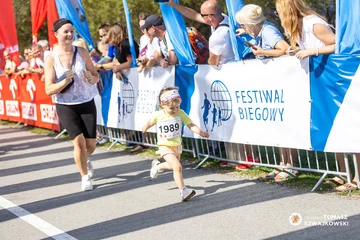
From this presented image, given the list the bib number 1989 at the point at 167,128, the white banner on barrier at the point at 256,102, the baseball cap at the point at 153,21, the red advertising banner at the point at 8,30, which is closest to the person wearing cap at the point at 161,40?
the baseball cap at the point at 153,21

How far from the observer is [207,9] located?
357 inches

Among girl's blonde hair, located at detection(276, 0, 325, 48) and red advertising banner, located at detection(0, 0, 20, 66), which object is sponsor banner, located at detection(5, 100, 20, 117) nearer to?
red advertising banner, located at detection(0, 0, 20, 66)

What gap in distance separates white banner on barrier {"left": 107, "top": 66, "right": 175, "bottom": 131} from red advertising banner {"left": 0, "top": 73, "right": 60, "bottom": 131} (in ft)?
10.4

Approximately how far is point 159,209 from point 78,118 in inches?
81.5

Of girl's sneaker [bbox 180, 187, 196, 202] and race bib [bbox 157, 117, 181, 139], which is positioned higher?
race bib [bbox 157, 117, 181, 139]

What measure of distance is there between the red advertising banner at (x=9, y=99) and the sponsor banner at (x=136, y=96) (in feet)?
21.7

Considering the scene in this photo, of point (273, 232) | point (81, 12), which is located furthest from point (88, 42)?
point (273, 232)

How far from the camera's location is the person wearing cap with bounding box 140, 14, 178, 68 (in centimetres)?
1031

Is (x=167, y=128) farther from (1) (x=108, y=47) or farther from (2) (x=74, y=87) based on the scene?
(1) (x=108, y=47)

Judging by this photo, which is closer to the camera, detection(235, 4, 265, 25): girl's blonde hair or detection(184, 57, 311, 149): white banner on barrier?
detection(184, 57, 311, 149): white banner on barrier

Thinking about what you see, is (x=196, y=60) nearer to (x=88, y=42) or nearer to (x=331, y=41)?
(x=331, y=41)

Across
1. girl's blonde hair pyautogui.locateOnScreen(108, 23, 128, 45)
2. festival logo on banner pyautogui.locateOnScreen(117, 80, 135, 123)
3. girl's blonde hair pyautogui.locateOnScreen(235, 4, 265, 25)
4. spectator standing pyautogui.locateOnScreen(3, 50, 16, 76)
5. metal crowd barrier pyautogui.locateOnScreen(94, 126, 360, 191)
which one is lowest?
metal crowd barrier pyautogui.locateOnScreen(94, 126, 360, 191)

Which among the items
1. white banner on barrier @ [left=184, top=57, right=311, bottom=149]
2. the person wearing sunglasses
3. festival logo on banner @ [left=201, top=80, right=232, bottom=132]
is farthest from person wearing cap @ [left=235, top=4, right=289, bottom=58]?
the person wearing sunglasses

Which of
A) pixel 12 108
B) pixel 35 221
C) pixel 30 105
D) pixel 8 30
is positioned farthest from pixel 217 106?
pixel 12 108
